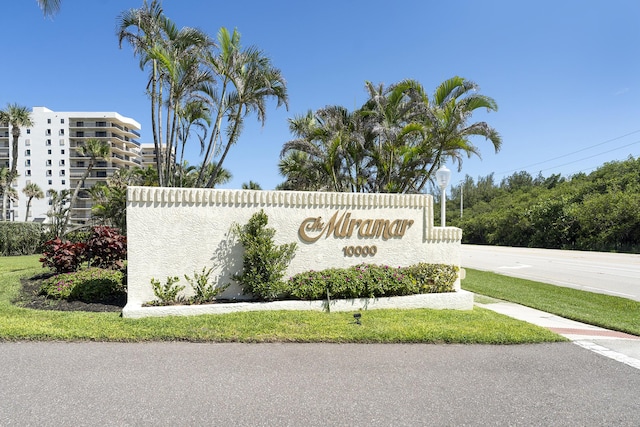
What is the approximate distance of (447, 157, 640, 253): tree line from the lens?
2791 centimetres

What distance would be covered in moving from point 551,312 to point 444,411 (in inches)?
233

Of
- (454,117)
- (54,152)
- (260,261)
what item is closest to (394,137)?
(454,117)

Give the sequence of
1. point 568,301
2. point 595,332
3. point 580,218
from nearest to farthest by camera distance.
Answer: point 595,332 → point 568,301 → point 580,218

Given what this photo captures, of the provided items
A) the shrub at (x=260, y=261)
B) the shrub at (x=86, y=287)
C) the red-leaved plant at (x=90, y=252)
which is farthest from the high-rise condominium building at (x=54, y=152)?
the shrub at (x=260, y=261)

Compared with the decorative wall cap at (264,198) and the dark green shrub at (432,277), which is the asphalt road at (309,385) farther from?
the decorative wall cap at (264,198)

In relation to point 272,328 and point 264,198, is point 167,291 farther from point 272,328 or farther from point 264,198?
point 264,198

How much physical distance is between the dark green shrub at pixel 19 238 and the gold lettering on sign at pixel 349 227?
24.2 m

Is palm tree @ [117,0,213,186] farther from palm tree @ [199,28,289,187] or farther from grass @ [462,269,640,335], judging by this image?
grass @ [462,269,640,335]

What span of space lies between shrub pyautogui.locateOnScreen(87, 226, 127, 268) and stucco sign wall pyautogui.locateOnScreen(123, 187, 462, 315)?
3.46 m

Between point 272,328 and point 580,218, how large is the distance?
3323cm

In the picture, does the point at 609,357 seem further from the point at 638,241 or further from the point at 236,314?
the point at 638,241

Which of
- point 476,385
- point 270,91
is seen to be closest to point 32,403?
point 476,385

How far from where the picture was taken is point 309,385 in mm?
4020

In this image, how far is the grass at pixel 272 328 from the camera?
5.45 metres
